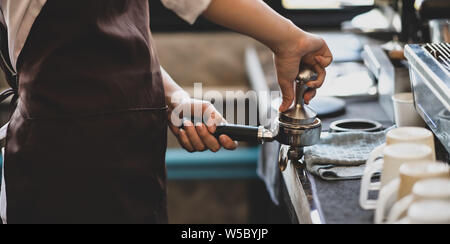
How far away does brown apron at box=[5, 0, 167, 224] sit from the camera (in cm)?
111

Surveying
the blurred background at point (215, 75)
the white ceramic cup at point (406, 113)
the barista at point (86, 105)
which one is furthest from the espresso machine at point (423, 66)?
the blurred background at point (215, 75)

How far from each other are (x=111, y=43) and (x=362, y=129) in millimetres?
764

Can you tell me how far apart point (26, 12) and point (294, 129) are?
641 mm

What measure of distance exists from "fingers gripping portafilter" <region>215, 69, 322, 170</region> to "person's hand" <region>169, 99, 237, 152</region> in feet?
0.11

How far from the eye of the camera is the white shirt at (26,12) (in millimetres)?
1054

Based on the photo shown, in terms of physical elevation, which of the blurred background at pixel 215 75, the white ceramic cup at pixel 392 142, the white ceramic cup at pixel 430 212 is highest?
the white ceramic cup at pixel 430 212

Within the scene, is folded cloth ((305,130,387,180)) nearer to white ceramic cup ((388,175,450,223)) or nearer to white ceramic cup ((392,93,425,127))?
white ceramic cup ((392,93,425,127))

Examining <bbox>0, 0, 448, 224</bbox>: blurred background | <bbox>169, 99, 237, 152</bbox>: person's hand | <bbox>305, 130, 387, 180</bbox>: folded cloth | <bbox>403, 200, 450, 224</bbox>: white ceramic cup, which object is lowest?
<bbox>0, 0, 448, 224</bbox>: blurred background

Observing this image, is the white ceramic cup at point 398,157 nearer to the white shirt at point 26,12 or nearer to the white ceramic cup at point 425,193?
the white ceramic cup at point 425,193

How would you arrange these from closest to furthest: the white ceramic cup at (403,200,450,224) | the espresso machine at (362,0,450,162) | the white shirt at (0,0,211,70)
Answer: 1. the white ceramic cup at (403,200,450,224)
2. the white shirt at (0,0,211,70)
3. the espresso machine at (362,0,450,162)

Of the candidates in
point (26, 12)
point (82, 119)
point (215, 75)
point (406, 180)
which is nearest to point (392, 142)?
point (406, 180)

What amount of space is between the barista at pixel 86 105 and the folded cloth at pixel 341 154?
332 mm

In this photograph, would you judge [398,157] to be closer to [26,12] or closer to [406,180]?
[406,180]

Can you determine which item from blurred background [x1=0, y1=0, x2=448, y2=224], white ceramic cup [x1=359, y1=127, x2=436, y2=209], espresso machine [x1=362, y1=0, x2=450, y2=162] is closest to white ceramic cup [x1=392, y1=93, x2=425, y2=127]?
espresso machine [x1=362, y1=0, x2=450, y2=162]
